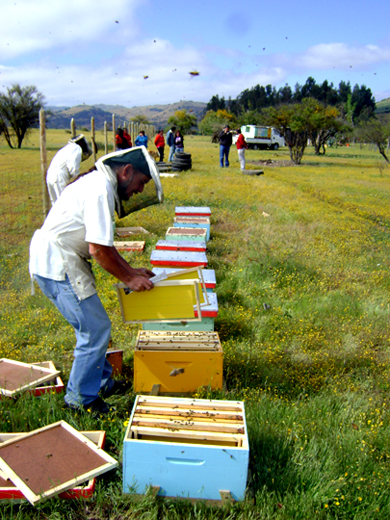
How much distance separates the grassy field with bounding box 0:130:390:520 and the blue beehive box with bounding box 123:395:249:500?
0.08m

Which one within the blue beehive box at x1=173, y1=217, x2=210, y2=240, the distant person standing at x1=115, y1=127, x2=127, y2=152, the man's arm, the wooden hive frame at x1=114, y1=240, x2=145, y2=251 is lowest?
the wooden hive frame at x1=114, y1=240, x2=145, y2=251

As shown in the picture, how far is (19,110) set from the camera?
→ 30.5 metres

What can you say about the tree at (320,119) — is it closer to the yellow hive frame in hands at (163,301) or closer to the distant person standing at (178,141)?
the distant person standing at (178,141)

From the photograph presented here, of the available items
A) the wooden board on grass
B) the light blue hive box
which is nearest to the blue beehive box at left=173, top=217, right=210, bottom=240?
the light blue hive box

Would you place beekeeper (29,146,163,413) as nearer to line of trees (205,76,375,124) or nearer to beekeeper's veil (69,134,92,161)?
beekeeper's veil (69,134,92,161)

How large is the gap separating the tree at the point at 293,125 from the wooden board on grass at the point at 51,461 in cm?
2108

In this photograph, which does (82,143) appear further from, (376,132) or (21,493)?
(376,132)

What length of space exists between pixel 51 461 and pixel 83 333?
750mm

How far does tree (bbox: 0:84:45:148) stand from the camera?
3005 centimetres

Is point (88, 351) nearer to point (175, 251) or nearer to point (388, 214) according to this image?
point (175, 251)

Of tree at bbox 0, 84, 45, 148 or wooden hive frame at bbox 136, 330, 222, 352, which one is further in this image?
tree at bbox 0, 84, 45, 148

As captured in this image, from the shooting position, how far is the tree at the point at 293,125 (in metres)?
21.1

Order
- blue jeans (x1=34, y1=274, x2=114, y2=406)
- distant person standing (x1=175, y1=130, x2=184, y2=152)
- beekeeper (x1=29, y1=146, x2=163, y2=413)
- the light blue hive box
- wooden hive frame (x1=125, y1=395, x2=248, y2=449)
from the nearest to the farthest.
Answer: wooden hive frame (x1=125, y1=395, x2=248, y2=449) < beekeeper (x1=29, y1=146, x2=163, y2=413) < blue jeans (x1=34, y1=274, x2=114, y2=406) < the light blue hive box < distant person standing (x1=175, y1=130, x2=184, y2=152)

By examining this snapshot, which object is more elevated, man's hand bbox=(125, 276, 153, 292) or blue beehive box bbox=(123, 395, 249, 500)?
man's hand bbox=(125, 276, 153, 292)
